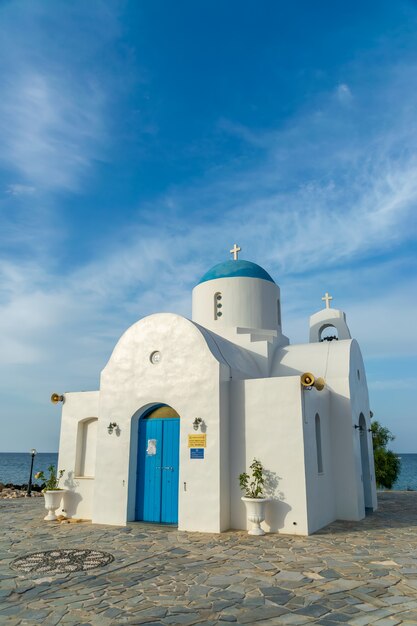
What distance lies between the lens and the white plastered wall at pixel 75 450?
41.0ft

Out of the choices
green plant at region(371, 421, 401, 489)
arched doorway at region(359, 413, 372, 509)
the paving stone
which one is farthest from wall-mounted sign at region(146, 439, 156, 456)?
green plant at region(371, 421, 401, 489)

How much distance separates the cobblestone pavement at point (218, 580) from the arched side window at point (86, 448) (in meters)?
2.83

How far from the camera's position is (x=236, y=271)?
15891mm

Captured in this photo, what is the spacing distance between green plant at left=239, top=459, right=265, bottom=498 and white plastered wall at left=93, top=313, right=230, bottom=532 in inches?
18.0

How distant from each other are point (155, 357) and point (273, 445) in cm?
374

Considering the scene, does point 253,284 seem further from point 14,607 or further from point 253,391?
point 14,607

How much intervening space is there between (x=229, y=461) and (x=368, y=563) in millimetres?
4019

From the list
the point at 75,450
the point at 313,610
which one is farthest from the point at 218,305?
the point at 313,610

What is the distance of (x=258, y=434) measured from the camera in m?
10.8

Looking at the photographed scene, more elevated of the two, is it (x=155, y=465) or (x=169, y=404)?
(x=169, y=404)

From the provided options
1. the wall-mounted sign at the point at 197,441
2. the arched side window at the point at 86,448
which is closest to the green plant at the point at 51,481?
the arched side window at the point at 86,448

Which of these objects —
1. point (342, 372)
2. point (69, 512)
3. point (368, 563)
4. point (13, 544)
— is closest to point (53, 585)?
point (13, 544)

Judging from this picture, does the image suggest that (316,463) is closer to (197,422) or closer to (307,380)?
(307,380)

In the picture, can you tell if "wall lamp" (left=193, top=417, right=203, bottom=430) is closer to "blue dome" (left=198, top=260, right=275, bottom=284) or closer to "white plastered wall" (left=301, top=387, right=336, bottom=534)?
"white plastered wall" (left=301, top=387, right=336, bottom=534)
